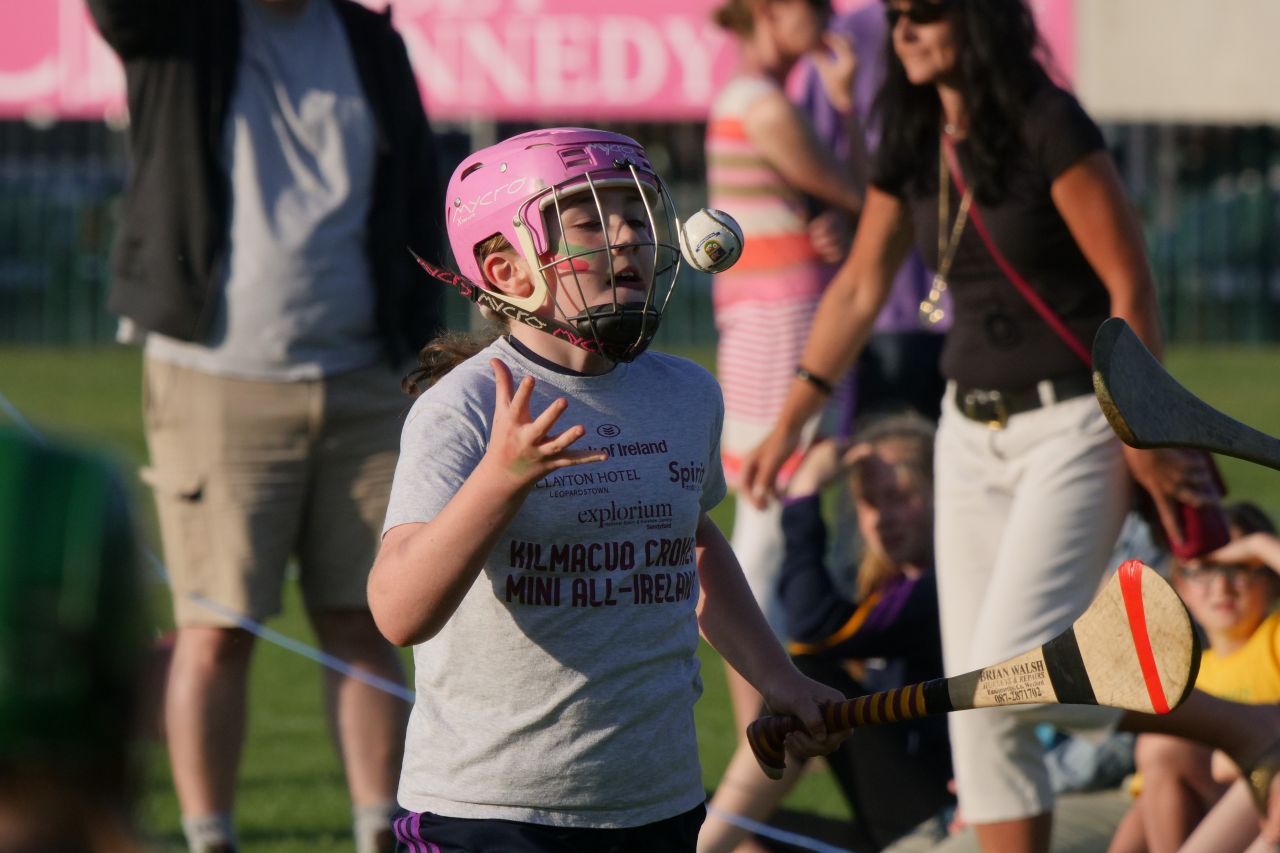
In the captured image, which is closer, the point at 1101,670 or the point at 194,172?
the point at 1101,670

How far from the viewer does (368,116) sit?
4516 mm

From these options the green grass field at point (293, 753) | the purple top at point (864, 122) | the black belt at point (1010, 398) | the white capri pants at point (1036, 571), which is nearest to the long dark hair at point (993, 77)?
the black belt at point (1010, 398)

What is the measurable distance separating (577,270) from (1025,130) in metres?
1.54

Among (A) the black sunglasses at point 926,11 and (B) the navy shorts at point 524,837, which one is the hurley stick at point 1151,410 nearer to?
(B) the navy shorts at point 524,837

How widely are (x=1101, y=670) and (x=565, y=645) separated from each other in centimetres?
75

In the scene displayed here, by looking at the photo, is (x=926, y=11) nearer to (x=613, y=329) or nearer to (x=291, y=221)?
(x=291, y=221)

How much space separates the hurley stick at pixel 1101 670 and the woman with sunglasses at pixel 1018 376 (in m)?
1.08

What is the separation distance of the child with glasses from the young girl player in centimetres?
173

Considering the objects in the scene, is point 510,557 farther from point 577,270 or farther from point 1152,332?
point 1152,332

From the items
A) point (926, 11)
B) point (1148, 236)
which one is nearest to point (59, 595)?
point (926, 11)

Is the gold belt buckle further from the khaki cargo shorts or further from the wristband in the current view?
the khaki cargo shorts

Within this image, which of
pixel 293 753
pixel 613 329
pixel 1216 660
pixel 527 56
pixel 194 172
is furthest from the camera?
pixel 527 56

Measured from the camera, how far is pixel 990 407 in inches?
160

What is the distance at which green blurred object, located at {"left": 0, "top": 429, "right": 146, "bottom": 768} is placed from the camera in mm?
1112
